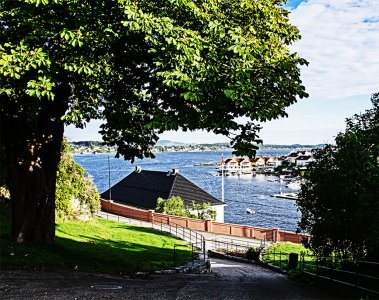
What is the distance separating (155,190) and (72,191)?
1044 inches

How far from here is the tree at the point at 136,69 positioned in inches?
365

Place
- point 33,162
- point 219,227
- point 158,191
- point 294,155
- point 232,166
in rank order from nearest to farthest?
point 33,162
point 219,227
point 158,191
point 294,155
point 232,166

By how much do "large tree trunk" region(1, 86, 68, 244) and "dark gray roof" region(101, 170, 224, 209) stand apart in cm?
3528

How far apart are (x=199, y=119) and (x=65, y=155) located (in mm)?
17754

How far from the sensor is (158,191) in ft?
167

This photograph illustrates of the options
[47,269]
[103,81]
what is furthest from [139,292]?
[103,81]

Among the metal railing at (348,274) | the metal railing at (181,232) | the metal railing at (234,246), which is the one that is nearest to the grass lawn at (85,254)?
the metal railing at (181,232)

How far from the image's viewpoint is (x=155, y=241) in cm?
2622

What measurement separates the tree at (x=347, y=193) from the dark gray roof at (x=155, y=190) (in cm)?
3537

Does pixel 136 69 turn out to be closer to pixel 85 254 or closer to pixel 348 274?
pixel 85 254

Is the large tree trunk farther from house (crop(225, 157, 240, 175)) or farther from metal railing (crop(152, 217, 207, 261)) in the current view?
house (crop(225, 157, 240, 175))

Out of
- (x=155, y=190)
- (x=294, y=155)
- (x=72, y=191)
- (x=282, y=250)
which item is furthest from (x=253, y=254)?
(x=294, y=155)

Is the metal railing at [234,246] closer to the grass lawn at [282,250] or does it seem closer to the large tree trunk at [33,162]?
the grass lawn at [282,250]

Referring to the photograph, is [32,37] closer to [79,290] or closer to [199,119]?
[199,119]
